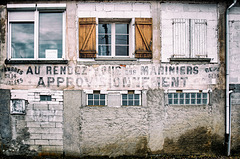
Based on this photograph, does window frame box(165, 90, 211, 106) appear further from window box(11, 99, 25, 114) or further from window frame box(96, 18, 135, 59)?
window box(11, 99, 25, 114)

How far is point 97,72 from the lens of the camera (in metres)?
5.50

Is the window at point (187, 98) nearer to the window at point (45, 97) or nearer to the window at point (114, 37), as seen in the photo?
the window at point (114, 37)

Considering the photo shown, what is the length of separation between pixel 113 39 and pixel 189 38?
2.50 meters

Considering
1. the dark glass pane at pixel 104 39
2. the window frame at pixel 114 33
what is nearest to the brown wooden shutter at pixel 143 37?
the window frame at pixel 114 33

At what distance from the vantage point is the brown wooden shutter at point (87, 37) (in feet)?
17.8

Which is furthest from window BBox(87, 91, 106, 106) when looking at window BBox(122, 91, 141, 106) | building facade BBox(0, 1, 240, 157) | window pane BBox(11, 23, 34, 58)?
window pane BBox(11, 23, 34, 58)

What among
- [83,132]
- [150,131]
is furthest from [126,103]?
[83,132]

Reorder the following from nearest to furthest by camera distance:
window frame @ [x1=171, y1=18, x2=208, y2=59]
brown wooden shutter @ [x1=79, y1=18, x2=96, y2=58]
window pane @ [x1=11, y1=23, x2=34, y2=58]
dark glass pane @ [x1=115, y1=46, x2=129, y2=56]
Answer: brown wooden shutter @ [x1=79, y1=18, x2=96, y2=58] < window frame @ [x1=171, y1=18, x2=208, y2=59] < window pane @ [x1=11, y1=23, x2=34, y2=58] < dark glass pane @ [x1=115, y1=46, x2=129, y2=56]

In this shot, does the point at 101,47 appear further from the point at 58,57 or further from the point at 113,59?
the point at 58,57

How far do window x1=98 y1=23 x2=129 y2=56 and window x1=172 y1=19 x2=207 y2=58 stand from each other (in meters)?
1.61

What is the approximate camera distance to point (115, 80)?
5531 mm

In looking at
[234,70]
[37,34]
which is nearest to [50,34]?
[37,34]

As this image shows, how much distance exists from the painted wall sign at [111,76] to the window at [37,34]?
0.49 metres

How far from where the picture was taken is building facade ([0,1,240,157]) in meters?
5.47
